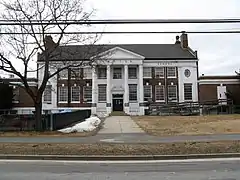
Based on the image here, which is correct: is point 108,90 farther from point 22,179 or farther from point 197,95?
point 22,179

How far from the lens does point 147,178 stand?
9188 millimetres

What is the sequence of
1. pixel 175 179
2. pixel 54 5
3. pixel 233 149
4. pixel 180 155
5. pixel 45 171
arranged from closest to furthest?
1. pixel 175 179
2. pixel 45 171
3. pixel 180 155
4. pixel 233 149
5. pixel 54 5

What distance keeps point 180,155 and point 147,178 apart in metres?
4.36

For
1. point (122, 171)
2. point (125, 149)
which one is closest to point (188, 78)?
point (125, 149)

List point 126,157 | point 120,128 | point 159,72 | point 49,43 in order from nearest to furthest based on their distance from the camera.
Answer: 1. point 126,157
2. point 49,43
3. point 120,128
4. point 159,72

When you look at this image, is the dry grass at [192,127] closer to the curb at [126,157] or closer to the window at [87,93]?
the curb at [126,157]

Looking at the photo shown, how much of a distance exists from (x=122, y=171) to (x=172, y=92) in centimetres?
5468

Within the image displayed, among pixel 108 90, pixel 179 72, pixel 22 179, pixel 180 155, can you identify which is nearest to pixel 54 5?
pixel 180 155

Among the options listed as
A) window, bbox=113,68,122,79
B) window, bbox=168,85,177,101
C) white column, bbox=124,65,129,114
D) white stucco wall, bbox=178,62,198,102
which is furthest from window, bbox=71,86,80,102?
white stucco wall, bbox=178,62,198,102

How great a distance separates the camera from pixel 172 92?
64.3 meters

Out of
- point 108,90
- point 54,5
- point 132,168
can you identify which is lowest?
point 132,168

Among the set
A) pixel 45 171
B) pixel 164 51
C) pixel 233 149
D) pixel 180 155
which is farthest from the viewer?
pixel 164 51

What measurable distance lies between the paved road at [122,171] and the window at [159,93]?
51.5 m

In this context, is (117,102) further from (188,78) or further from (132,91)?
(188,78)
